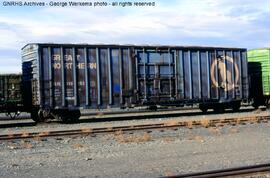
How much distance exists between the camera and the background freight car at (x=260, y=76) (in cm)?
2886

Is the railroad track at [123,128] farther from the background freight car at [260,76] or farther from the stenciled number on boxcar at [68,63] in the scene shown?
the background freight car at [260,76]

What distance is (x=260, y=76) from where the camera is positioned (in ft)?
97.0

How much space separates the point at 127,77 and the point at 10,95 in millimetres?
5666

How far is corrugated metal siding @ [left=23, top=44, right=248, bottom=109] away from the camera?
2252 cm

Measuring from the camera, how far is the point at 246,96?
91.7 feet

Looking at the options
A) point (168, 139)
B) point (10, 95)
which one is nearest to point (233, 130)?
point (168, 139)

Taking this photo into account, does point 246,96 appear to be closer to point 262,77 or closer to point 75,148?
point 262,77

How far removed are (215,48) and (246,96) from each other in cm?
346

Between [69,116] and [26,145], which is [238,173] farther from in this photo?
[69,116]

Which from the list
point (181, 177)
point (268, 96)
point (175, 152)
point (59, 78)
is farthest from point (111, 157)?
point (268, 96)

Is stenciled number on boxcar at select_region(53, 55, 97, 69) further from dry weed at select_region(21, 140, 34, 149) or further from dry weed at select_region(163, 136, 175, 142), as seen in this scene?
dry weed at select_region(163, 136, 175, 142)

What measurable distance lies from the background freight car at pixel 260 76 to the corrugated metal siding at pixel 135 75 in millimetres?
1648

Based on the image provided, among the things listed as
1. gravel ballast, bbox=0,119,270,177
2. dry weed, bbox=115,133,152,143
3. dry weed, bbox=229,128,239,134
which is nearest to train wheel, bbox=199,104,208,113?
dry weed, bbox=229,128,239,134

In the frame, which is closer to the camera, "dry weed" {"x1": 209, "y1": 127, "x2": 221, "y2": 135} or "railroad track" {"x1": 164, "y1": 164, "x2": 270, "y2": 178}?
"railroad track" {"x1": 164, "y1": 164, "x2": 270, "y2": 178}
